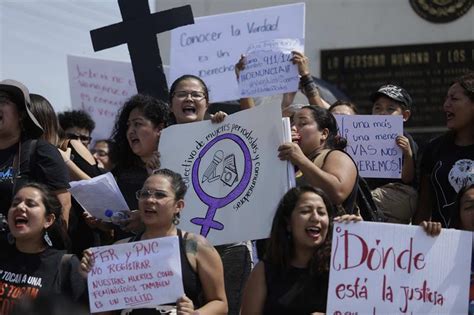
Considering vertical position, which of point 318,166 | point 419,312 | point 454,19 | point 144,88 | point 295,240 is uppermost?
point 454,19

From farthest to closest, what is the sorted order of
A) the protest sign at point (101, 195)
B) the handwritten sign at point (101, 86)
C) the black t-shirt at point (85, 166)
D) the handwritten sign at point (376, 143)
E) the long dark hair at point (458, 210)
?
the handwritten sign at point (101, 86)
the black t-shirt at point (85, 166)
the handwritten sign at point (376, 143)
the protest sign at point (101, 195)
the long dark hair at point (458, 210)

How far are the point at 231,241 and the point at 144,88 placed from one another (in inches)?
63.6

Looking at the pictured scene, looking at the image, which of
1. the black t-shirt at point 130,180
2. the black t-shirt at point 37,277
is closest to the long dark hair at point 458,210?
the black t-shirt at point 130,180

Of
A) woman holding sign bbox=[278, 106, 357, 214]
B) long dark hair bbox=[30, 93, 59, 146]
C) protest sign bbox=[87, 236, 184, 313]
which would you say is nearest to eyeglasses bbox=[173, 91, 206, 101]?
woman holding sign bbox=[278, 106, 357, 214]

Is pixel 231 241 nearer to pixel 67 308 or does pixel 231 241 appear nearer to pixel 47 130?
pixel 47 130

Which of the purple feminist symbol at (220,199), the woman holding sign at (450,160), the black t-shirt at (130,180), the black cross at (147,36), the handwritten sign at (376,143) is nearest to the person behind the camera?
the purple feminist symbol at (220,199)

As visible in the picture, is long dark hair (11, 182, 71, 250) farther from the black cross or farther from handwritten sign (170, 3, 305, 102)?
handwritten sign (170, 3, 305, 102)

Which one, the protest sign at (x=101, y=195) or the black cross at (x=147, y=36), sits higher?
the black cross at (x=147, y=36)

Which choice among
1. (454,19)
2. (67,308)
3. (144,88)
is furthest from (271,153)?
(454,19)

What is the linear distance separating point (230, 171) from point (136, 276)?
96cm

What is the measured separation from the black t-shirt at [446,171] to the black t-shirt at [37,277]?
1.76m

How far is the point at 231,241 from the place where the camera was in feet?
16.7

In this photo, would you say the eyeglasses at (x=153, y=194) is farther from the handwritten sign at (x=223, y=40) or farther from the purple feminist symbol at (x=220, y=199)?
the handwritten sign at (x=223, y=40)

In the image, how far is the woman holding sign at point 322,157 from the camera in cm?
488
